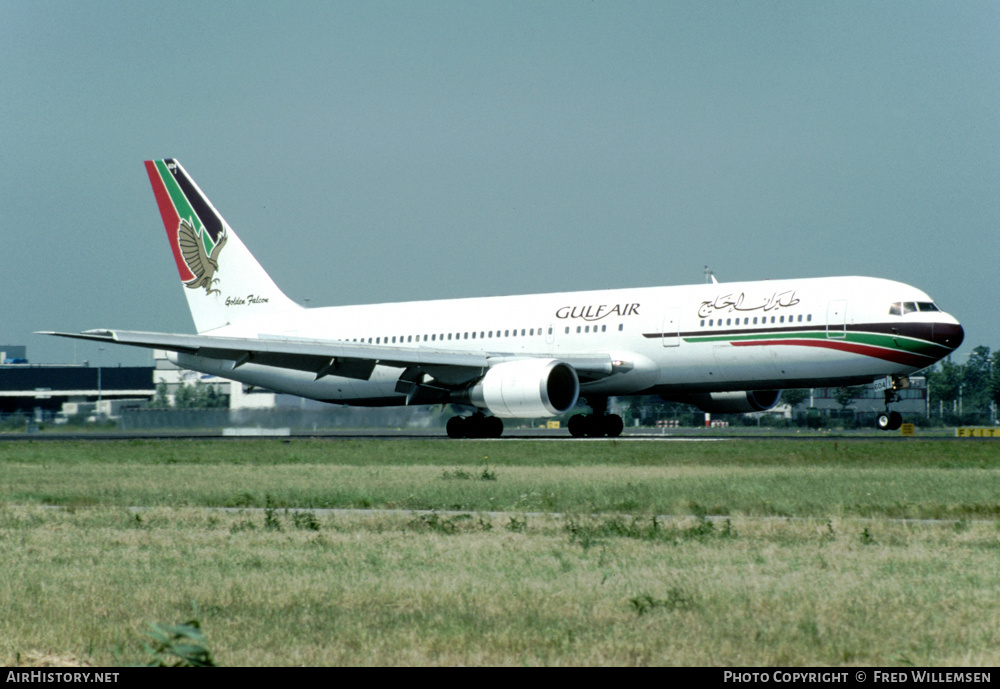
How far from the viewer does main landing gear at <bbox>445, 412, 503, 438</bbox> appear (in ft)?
121

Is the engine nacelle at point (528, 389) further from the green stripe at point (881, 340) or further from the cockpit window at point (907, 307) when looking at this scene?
the cockpit window at point (907, 307)

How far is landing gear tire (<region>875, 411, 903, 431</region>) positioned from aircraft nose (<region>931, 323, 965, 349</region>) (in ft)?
7.93

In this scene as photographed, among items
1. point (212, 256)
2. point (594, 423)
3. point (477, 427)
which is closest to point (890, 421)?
point (594, 423)

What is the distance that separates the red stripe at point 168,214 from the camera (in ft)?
144

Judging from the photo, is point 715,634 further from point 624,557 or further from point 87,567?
point 87,567

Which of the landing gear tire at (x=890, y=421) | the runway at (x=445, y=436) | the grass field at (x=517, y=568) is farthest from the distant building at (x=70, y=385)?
the grass field at (x=517, y=568)

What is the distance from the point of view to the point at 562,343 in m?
36.7

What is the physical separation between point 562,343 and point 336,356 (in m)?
6.52

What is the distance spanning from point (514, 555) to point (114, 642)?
15.1ft

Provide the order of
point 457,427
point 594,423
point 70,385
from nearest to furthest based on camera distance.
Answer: point 457,427 → point 594,423 → point 70,385

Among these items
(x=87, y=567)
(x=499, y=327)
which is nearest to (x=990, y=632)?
(x=87, y=567)

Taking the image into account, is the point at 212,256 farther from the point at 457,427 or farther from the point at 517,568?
the point at 517,568

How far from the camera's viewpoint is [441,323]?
39.8 m

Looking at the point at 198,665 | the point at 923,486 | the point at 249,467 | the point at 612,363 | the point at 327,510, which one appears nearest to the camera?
the point at 198,665
